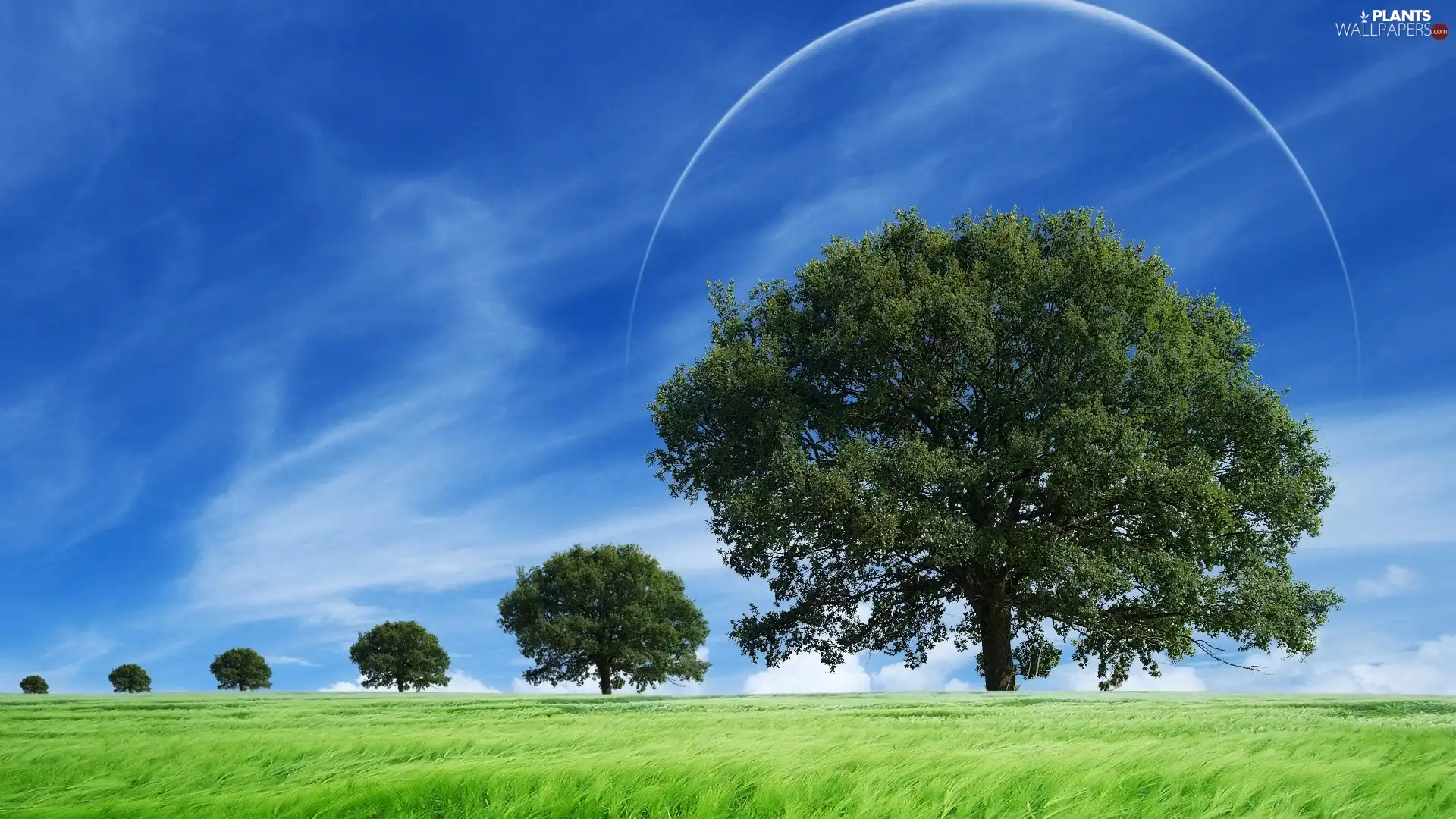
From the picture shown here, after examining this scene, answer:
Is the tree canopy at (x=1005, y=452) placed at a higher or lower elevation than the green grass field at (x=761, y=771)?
higher

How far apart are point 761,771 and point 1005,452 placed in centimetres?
2113

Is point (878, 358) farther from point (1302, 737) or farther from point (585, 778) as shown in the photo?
point (585, 778)

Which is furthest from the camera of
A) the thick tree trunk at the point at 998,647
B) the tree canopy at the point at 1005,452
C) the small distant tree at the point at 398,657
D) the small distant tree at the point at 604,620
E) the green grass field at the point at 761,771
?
the small distant tree at the point at 398,657

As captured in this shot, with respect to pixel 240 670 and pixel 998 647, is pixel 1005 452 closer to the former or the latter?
pixel 998 647

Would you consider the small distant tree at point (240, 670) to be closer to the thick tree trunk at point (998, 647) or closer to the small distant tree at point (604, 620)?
the small distant tree at point (604, 620)

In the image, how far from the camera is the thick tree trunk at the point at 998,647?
26.8m

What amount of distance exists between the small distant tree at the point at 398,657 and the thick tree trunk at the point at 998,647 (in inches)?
2128

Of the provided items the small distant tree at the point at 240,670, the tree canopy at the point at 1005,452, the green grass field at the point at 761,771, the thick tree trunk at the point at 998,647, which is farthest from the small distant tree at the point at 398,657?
the green grass field at the point at 761,771

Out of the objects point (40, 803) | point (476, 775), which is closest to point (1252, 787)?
point (476, 775)

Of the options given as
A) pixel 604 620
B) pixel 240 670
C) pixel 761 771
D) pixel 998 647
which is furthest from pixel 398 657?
pixel 761 771

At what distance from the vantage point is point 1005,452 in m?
24.3

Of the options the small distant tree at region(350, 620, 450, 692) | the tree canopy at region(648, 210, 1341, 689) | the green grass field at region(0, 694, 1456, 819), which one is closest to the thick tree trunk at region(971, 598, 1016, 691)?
the tree canopy at region(648, 210, 1341, 689)

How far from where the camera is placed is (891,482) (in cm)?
2322

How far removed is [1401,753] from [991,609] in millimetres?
22295
